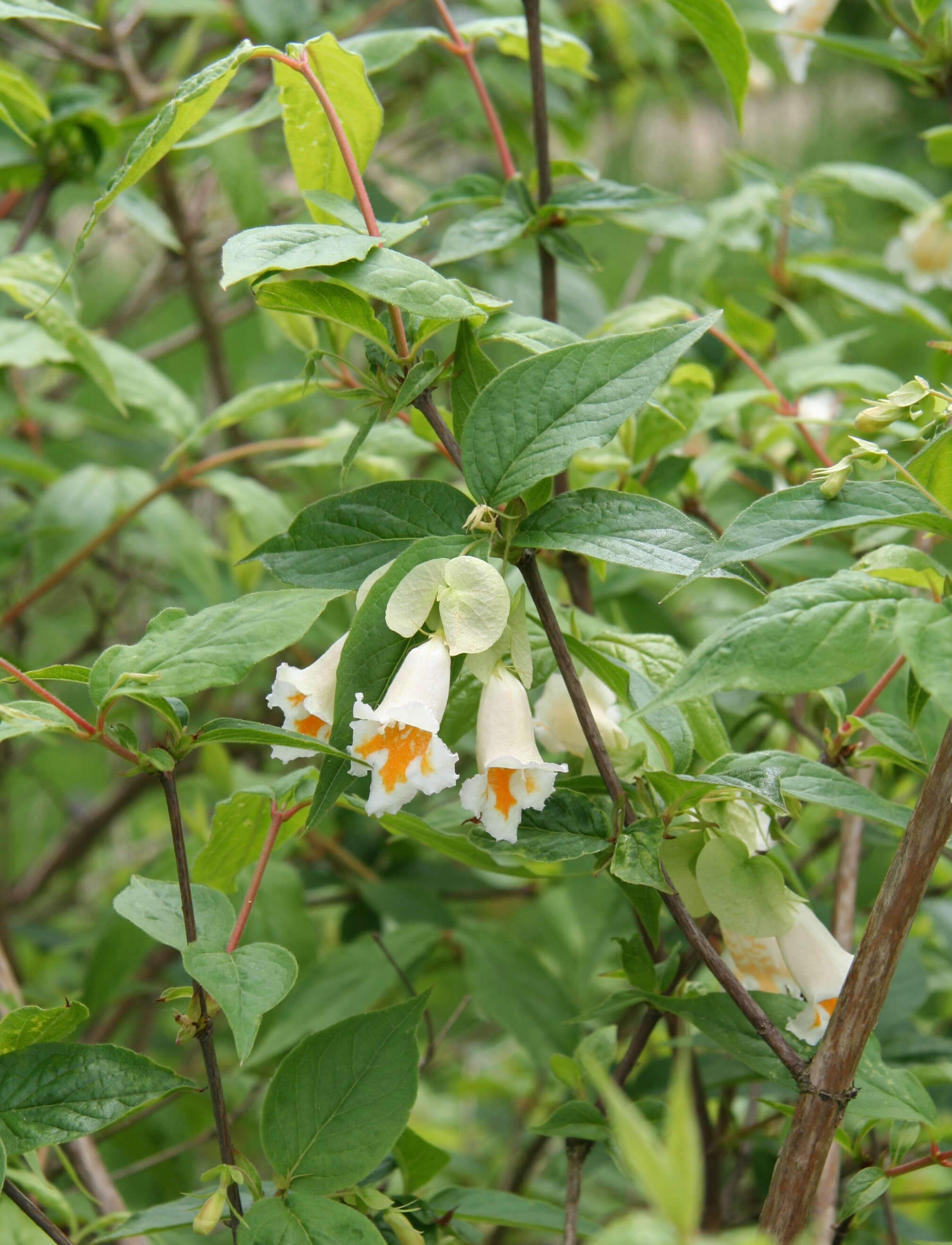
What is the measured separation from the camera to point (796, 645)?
472mm

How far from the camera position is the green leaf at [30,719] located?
1.72 feet

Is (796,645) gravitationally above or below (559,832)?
above

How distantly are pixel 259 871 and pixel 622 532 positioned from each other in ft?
0.93

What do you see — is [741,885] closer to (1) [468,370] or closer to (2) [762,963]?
(2) [762,963]

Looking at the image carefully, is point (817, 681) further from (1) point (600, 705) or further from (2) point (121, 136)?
(2) point (121, 136)

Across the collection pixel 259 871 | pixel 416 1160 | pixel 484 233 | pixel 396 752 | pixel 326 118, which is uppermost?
Result: pixel 326 118

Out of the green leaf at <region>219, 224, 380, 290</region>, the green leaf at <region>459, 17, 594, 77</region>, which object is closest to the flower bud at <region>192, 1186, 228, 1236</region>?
the green leaf at <region>219, 224, 380, 290</region>

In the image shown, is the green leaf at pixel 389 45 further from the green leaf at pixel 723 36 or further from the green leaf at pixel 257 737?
the green leaf at pixel 257 737

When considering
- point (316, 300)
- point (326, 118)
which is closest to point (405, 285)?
point (316, 300)

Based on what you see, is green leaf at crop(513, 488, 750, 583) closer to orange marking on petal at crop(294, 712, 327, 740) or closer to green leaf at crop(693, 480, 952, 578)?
green leaf at crop(693, 480, 952, 578)

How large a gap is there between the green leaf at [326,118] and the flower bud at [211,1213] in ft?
1.73

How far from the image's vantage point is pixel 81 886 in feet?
6.48

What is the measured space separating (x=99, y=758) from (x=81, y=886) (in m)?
0.22

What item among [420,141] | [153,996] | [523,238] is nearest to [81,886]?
[153,996]
